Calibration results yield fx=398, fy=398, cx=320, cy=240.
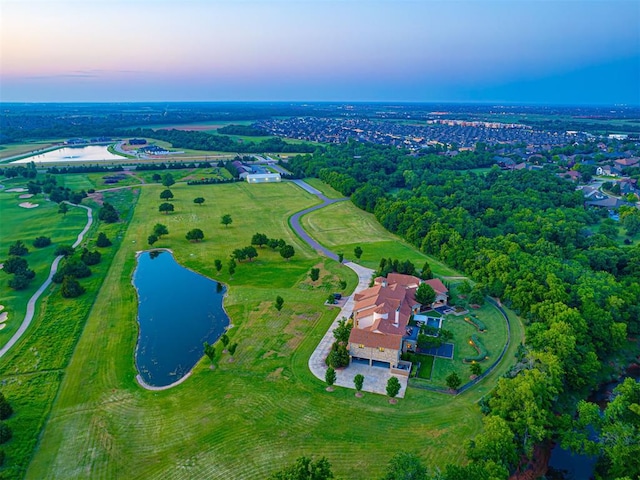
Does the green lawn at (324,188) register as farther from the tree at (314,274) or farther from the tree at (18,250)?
the tree at (18,250)

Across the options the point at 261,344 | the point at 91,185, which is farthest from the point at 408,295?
the point at 91,185

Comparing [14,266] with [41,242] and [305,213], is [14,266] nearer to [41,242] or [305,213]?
[41,242]

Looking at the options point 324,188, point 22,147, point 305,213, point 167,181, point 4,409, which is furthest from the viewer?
point 22,147

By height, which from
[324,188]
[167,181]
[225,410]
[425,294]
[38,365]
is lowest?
[324,188]

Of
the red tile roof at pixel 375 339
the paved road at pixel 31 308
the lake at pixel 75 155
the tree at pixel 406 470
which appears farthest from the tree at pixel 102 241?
the lake at pixel 75 155

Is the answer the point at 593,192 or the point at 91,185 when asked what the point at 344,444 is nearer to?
the point at 593,192

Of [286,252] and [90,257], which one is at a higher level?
[286,252]

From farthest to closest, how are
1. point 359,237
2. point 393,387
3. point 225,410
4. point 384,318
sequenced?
point 359,237 → point 384,318 → point 393,387 → point 225,410

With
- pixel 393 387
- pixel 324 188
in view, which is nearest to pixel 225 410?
pixel 393 387
